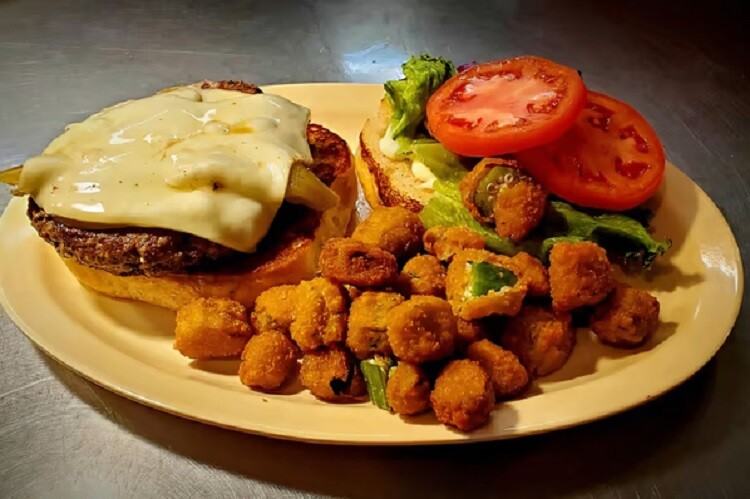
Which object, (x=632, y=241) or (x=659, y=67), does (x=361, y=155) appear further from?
(x=659, y=67)

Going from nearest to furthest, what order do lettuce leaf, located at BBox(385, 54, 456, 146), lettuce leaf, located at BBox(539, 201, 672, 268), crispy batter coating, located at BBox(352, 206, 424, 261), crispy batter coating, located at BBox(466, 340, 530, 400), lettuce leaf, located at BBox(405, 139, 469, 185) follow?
crispy batter coating, located at BBox(466, 340, 530, 400) → crispy batter coating, located at BBox(352, 206, 424, 261) → lettuce leaf, located at BBox(539, 201, 672, 268) → lettuce leaf, located at BBox(405, 139, 469, 185) → lettuce leaf, located at BBox(385, 54, 456, 146)

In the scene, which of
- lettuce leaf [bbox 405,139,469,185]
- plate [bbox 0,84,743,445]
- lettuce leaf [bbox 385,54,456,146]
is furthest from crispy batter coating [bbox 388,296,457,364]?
lettuce leaf [bbox 385,54,456,146]

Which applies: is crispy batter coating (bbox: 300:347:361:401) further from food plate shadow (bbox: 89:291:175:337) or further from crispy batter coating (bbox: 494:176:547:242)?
crispy batter coating (bbox: 494:176:547:242)

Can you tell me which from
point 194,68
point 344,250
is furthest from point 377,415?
point 194,68

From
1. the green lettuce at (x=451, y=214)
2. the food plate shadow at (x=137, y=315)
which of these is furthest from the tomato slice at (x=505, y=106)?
the food plate shadow at (x=137, y=315)

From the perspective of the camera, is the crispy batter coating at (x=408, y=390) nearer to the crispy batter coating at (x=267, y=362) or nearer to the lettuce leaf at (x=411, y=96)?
the crispy batter coating at (x=267, y=362)

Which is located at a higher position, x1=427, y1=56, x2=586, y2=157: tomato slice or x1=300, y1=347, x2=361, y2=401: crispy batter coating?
x1=427, y1=56, x2=586, y2=157: tomato slice
